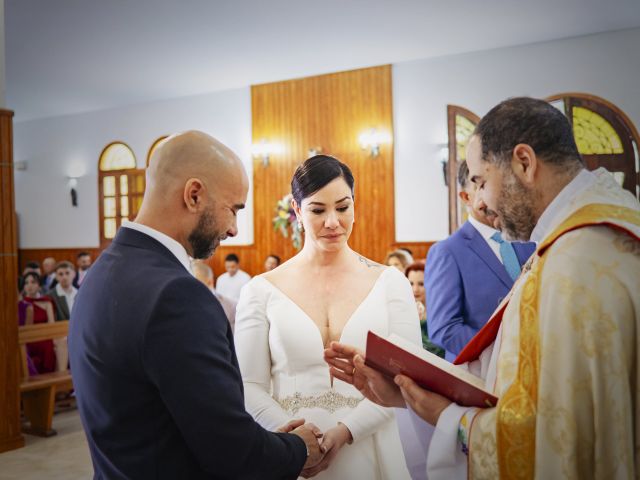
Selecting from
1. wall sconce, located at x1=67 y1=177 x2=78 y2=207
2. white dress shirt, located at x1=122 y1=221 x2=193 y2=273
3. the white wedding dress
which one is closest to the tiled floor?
the white wedding dress

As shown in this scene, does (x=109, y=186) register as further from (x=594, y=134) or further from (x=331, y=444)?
(x=331, y=444)

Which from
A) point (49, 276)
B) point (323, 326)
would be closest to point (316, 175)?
point (323, 326)

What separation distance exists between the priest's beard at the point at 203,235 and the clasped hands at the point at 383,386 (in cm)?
52

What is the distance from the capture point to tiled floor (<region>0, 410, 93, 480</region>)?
4848 millimetres

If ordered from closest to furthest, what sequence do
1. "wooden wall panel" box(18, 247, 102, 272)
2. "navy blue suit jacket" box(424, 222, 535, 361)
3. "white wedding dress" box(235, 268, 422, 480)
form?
"white wedding dress" box(235, 268, 422, 480) < "navy blue suit jacket" box(424, 222, 535, 361) < "wooden wall panel" box(18, 247, 102, 272)

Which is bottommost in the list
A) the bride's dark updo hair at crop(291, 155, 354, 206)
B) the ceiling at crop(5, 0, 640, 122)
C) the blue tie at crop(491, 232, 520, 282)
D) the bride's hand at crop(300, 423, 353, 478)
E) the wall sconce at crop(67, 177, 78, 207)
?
the bride's hand at crop(300, 423, 353, 478)

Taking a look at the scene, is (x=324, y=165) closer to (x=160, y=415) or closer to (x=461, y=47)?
(x=160, y=415)

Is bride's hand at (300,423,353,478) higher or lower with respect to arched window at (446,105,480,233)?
lower

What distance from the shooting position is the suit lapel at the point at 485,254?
8.63 ft

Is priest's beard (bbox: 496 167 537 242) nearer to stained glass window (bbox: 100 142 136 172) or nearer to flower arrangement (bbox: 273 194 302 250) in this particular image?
flower arrangement (bbox: 273 194 302 250)

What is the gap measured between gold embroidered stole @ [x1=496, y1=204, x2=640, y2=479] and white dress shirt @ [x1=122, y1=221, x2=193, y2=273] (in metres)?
0.87

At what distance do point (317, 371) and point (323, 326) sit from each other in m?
0.17

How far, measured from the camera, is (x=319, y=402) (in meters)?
2.21

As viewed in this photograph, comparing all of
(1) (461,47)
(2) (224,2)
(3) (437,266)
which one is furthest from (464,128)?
(3) (437,266)
